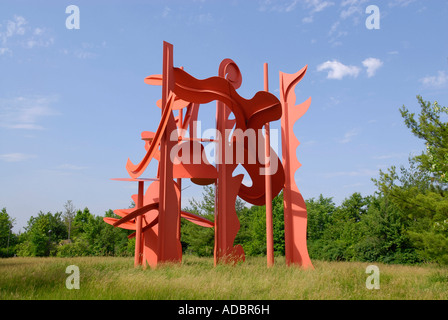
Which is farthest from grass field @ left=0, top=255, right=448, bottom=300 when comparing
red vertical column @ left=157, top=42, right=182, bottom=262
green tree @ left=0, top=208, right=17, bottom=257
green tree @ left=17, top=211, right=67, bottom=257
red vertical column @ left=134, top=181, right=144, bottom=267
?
green tree @ left=0, top=208, right=17, bottom=257

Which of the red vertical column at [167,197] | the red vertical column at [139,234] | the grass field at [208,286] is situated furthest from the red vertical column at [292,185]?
the red vertical column at [139,234]

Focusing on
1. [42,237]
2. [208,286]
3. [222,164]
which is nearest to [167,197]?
[222,164]

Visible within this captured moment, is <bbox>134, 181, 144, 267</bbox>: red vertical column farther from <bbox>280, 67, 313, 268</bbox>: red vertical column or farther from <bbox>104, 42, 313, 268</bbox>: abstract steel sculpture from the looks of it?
<bbox>280, 67, 313, 268</bbox>: red vertical column

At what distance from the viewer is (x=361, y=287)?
7.42 m

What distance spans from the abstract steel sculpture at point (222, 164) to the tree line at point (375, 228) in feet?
13.3

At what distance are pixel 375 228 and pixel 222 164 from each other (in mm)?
11701

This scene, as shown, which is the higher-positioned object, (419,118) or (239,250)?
(419,118)

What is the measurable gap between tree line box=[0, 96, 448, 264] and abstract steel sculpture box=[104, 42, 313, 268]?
4.06 metres

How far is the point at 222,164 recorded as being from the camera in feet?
34.8

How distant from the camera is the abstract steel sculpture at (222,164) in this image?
363 inches

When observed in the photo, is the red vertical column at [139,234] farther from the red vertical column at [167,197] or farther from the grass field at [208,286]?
the grass field at [208,286]

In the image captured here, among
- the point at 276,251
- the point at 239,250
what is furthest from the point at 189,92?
the point at 276,251
